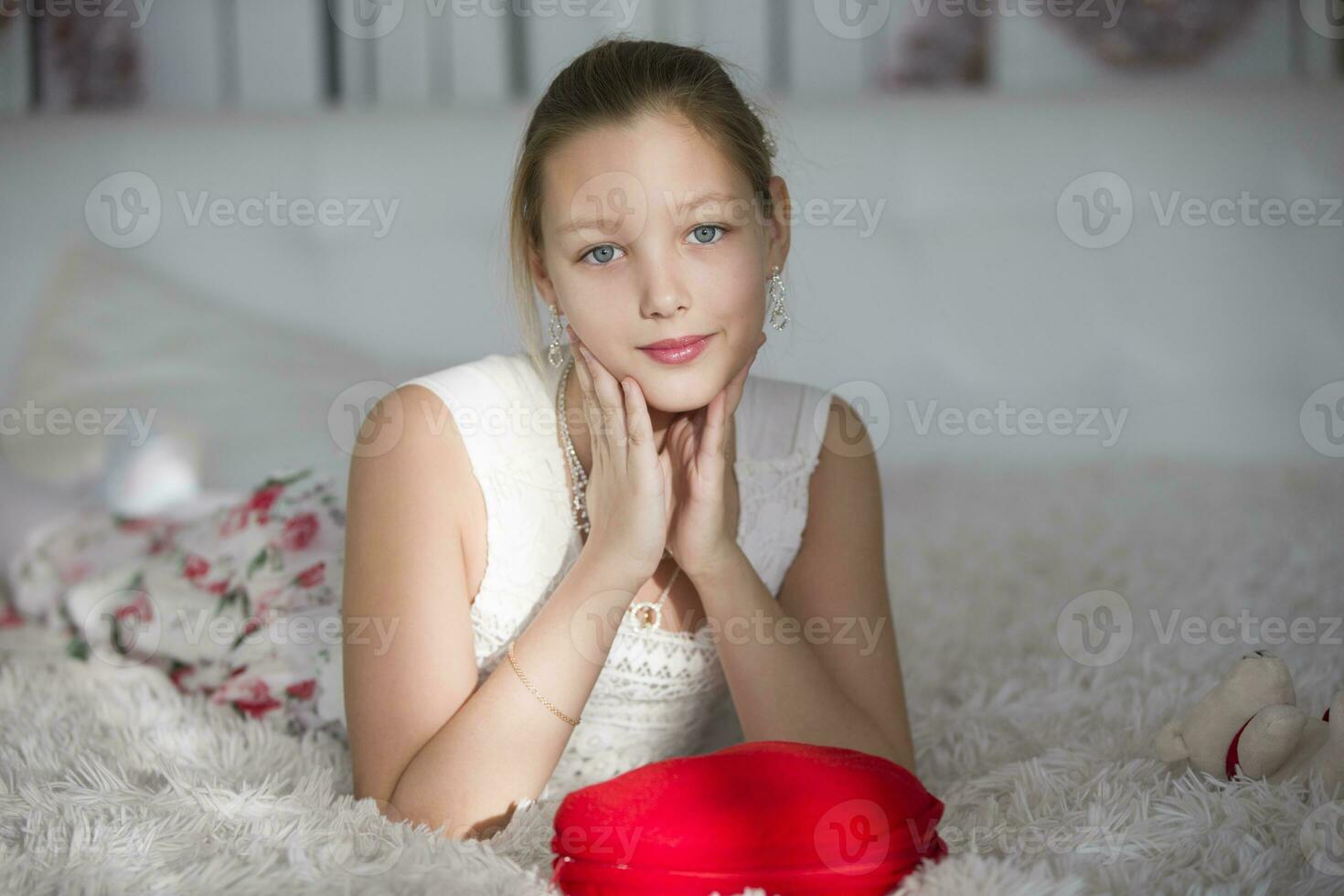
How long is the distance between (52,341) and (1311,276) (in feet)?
7.94

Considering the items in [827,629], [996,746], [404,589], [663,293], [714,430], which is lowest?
[996,746]

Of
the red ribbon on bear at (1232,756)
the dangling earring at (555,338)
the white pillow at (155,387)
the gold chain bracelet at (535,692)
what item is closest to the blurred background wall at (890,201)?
the white pillow at (155,387)

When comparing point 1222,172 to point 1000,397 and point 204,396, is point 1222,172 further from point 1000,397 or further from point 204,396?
point 204,396

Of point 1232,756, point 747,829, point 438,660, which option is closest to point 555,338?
point 438,660

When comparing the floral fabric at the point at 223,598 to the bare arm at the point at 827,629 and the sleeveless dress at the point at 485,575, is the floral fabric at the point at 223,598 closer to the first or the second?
the sleeveless dress at the point at 485,575

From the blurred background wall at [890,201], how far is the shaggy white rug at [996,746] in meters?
0.35

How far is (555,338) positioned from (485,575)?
0.25 meters

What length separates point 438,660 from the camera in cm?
113

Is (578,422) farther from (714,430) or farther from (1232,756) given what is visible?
(1232,756)

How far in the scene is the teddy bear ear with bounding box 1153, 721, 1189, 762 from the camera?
1.07m

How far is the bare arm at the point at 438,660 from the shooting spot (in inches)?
42.1

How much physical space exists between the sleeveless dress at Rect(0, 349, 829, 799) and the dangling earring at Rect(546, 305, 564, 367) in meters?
0.04

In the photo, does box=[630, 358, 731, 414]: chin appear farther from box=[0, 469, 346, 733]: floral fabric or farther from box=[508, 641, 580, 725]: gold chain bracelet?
box=[0, 469, 346, 733]: floral fabric

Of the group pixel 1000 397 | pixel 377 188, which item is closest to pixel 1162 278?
pixel 1000 397
